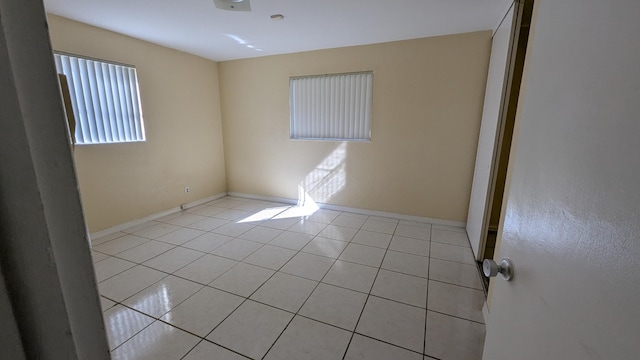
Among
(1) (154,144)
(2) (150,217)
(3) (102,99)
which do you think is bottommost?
(2) (150,217)

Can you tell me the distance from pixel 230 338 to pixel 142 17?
309 cm

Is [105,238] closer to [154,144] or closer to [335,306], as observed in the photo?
[154,144]

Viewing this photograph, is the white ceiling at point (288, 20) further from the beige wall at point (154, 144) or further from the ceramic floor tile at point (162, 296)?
the ceramic floor tile at point (162, 296)

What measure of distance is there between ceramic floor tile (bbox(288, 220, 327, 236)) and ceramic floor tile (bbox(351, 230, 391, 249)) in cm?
51

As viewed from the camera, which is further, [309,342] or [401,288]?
[401,288]

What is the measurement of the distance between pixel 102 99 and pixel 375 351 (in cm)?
376

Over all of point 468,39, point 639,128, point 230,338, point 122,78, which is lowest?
point 230,338

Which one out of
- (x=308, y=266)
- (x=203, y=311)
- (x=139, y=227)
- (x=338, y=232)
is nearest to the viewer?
(x=203, y=311)

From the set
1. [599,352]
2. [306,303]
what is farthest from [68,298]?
[306,303]

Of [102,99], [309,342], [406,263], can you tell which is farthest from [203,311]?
[102,99]

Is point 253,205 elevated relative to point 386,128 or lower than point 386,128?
lower

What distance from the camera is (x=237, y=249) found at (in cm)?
280

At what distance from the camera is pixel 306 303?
1.96 metres

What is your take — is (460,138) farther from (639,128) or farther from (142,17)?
(142,17)
